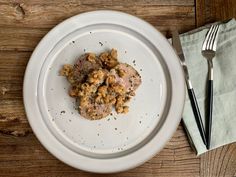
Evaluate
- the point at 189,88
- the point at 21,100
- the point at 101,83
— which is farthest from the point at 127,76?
the point at 21,100

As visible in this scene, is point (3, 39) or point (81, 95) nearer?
point (81, 95)

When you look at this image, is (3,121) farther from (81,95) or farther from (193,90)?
(193,90)

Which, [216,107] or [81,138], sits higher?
[216,107]

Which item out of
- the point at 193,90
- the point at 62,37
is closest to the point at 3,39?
the point at 62,37

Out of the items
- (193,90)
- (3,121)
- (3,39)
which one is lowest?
(3,121)

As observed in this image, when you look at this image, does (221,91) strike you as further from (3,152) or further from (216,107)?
(3,152)

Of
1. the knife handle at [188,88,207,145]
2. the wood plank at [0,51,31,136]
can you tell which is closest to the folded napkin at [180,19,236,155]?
the knife handle at [188,88,207,145]
